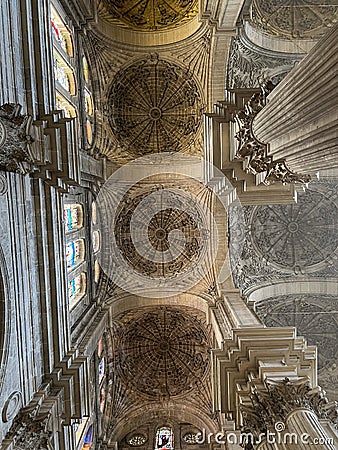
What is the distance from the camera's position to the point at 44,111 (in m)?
10.5

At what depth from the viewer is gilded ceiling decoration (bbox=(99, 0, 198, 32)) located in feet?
52.3

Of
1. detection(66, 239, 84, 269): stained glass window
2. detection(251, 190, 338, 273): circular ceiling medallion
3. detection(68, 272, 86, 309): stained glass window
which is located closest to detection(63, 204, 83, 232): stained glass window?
detection(66, 239, 84, 269): stained glass window

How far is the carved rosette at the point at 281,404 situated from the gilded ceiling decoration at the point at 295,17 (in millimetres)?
11055

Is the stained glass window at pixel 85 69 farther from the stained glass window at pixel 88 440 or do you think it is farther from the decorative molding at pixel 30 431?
the stained glass window at pixel 88 440

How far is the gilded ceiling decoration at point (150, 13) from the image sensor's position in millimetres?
15938

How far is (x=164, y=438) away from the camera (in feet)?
57.9

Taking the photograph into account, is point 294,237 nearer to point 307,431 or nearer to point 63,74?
point 63,74

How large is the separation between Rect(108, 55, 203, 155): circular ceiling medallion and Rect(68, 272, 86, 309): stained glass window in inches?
230

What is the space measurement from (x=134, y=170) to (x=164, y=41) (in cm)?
488

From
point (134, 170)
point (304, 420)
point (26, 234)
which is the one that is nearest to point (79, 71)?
point (134, 170)

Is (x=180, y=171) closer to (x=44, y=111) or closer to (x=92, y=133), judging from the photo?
(x=92, y=133)

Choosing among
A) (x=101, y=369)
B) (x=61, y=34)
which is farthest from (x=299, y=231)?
(x=61, y=34)

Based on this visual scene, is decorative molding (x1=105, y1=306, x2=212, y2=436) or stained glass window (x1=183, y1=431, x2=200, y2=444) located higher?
decorative molding (x1=105, y1=306, x2=212, y2=436)

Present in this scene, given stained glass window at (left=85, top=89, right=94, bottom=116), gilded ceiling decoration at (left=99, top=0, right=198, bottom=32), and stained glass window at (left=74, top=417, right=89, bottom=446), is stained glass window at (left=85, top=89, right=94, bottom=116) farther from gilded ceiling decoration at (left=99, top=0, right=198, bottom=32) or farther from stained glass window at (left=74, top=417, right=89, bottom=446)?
stained glass window at (left=74, top=417, right=89, bottom=446)
